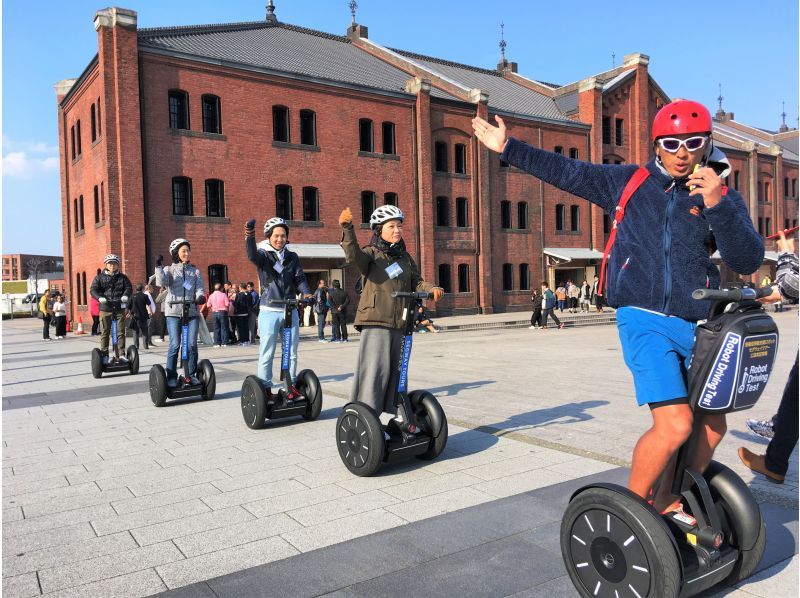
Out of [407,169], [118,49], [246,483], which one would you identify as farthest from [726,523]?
[407,169]

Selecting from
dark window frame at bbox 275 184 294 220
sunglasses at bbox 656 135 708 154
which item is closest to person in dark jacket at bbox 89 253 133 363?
sunglasses at bbox 656 135 708 154

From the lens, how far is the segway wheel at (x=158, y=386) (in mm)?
7734

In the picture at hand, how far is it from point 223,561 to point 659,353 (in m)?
2.38

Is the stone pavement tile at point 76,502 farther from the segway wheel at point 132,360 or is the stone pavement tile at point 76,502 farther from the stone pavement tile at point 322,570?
the segway wheel at point 132,360

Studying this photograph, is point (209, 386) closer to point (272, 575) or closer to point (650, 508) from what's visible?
point (272, 575)

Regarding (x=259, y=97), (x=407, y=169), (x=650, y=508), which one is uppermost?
(x=259, y=97)

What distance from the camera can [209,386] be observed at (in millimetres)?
8172

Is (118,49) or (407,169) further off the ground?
(118,49)

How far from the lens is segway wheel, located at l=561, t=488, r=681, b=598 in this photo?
2.40m

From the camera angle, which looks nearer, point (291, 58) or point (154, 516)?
point (154, 516)

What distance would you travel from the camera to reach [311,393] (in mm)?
6613

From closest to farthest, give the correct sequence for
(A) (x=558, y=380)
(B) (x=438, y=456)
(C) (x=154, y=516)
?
(C) (x=154, y=516), (B) (x=438, y=456), (A) (x=558, y=380)

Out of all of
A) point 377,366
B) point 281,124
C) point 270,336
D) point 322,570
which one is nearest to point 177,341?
point 270,336

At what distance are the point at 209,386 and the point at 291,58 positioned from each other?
24685mm
